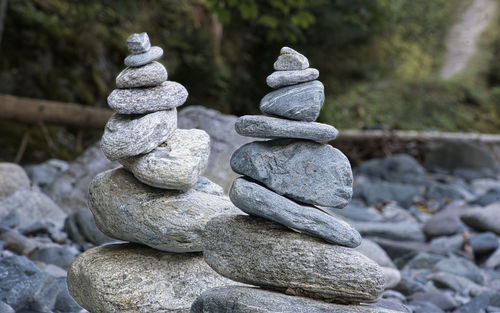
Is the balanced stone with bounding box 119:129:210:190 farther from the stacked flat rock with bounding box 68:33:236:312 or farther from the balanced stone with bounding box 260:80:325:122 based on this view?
the balanced stone with bounding box 260:80:325:122

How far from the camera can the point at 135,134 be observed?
3.64 meters

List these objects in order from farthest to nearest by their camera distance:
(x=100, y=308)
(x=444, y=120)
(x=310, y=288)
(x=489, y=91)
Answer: (x=489, y=91), (x=444, y=120), (x=100, y=308), (x=310, y=288)

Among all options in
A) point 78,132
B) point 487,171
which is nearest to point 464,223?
point 487,171

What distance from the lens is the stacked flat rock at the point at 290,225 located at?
3225mm

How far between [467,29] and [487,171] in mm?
10565

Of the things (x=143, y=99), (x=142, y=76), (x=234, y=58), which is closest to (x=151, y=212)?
(x=143, y=99)

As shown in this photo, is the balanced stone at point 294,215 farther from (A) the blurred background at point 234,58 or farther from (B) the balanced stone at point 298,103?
(A) the blurred background at point 234,58

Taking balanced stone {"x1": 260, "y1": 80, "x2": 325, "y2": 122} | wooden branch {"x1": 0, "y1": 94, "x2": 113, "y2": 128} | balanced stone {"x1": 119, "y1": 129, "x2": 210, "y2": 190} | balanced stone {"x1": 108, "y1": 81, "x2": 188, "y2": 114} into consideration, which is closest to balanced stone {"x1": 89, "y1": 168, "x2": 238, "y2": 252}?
balanced stone {"x1": 119, "y1": 129, "x2": 210, "y2": 190}

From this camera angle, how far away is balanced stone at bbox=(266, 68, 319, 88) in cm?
347

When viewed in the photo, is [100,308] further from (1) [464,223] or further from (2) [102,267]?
(1) [464,223]

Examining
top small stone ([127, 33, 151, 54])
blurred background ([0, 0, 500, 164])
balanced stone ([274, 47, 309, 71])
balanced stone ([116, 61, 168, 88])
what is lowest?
balanced stone ([116, 61, 168, 88])

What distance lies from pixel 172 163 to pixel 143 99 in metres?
0.45

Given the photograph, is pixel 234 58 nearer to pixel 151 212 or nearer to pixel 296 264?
pixel 151 212

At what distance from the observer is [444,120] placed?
56.8ft
